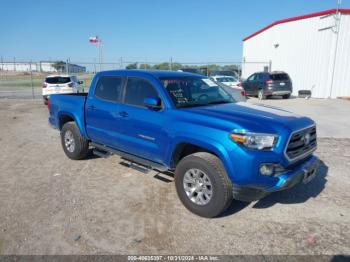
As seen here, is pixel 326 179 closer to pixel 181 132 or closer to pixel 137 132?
pixel 181 132

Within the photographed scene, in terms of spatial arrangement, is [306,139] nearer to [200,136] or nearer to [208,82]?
[200,136]

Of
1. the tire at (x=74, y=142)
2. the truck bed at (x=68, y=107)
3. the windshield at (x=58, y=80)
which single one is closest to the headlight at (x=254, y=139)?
the truck bed at (x=68, y=107)

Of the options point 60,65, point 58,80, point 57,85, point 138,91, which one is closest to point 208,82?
point 138,91

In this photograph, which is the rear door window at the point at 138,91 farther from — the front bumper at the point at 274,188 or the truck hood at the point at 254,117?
the front bumper at the point at 274,188

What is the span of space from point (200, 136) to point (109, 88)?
2325 millimetres

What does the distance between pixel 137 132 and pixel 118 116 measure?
0.54 m

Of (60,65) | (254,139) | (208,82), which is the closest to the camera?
(254,139)

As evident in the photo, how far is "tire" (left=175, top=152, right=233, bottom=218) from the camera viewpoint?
3.54 m

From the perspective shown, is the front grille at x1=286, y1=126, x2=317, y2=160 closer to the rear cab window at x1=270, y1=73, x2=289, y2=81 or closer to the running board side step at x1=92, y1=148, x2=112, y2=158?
the running board side step at x1=92, y1=148, x2=112, y2=158

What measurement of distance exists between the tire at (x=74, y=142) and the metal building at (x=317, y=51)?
18.6 metres

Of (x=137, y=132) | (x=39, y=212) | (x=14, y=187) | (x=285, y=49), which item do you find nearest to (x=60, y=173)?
(x=14, y=187)

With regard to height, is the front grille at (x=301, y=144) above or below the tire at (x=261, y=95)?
above

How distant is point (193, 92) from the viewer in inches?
182

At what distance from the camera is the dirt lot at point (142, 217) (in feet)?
10.6
